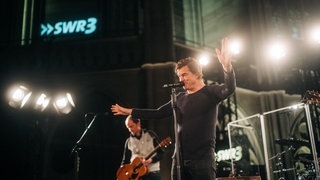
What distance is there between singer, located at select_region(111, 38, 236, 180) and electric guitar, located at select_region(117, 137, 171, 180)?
10.6 ft

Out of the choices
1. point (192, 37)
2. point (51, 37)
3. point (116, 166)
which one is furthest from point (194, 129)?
point (192, 37)

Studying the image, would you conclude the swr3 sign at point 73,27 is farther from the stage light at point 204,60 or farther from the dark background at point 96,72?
the stage light at point 204,60

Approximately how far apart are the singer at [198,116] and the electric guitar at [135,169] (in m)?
3.23

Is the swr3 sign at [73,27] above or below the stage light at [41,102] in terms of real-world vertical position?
above

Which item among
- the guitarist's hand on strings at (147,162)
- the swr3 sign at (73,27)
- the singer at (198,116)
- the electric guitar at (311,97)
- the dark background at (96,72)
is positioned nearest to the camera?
the singer at (198,116)

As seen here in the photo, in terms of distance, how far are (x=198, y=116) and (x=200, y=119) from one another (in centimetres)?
3

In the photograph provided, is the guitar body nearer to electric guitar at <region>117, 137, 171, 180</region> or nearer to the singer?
electric guitar at <region>117, 137, 171, 180</region>

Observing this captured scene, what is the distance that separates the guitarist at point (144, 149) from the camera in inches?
255

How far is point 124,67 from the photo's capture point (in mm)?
11312

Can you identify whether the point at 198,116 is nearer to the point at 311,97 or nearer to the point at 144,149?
the point at 144,149

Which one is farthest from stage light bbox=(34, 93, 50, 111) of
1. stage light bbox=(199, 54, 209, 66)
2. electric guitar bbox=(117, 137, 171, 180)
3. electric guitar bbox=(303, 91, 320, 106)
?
electric guitar bbox=(303, 91, 320, 106)

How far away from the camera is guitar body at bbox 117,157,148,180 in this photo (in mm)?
6465

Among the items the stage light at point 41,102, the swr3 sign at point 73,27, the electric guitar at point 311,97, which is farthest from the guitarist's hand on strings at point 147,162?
the swr3 sign at point 73,27

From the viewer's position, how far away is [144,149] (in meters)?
6.71
